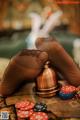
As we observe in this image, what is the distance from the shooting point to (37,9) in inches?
52.3

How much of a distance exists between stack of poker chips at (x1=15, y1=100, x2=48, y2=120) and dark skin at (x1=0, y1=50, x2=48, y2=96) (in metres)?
0.12

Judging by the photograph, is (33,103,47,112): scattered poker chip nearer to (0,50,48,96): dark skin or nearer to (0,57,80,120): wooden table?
(0,57,80,120): wooden table

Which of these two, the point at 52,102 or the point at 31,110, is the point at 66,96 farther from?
the point at 31,110

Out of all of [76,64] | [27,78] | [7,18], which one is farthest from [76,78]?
[7,18]

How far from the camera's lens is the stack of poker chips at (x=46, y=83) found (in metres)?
1.05

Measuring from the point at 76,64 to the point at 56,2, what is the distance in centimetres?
36

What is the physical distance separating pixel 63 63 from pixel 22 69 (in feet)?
0.63

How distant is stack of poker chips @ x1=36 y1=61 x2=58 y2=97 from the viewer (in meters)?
1.05

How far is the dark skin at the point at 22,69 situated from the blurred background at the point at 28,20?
0.74 feet

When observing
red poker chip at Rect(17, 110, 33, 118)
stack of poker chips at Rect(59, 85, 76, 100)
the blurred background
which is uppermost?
the blurred background

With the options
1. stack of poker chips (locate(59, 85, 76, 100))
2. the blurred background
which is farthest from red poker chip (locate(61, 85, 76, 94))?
the blurred background

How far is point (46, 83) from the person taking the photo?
105cm

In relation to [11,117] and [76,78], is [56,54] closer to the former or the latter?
[76,78]

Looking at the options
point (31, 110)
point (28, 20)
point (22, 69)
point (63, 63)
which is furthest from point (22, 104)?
point (28, 20)
